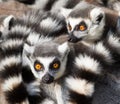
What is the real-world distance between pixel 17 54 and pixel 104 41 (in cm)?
82

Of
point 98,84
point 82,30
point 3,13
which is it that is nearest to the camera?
point 98,84

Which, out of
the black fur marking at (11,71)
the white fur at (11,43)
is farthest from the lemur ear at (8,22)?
the black fur marking at (11,71)

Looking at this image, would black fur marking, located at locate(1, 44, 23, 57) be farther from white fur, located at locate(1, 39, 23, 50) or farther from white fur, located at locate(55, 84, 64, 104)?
white fur, located at locate(55, 84, 64, 104)

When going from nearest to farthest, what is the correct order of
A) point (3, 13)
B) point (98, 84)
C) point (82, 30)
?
point (98, 84)
point (82, 30)
point (3, 13)

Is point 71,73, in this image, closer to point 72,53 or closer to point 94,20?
point 72,53

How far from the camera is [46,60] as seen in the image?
3.59 metres

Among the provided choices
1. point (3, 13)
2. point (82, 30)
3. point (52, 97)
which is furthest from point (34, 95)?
point (3, 13)

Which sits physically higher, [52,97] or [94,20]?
[94,20]

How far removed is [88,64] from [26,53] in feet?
2.08

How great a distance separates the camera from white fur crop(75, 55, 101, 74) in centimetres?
342

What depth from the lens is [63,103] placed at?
3564 mm

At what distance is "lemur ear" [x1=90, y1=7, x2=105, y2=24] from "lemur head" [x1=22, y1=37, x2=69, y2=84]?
1.91 feet

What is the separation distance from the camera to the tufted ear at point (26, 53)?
3.70 metres

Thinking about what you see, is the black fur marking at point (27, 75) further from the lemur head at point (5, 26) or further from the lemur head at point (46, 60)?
the lemur head at point (5, 26)
